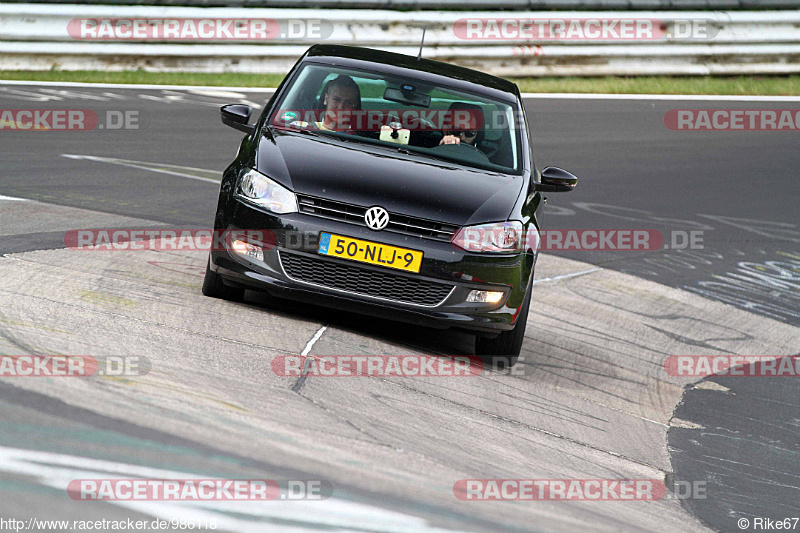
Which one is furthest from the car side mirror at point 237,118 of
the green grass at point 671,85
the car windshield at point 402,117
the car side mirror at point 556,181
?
the green grass at point 671,85

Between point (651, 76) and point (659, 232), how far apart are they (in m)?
8.36

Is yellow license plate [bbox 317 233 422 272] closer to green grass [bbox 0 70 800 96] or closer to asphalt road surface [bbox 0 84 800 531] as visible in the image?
asphalt road surface [bbox 0 84 800 531]

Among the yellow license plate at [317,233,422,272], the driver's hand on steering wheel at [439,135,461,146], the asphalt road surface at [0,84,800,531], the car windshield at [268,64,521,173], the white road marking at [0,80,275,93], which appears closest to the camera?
the asphalt road surface at [0,84,800,531]

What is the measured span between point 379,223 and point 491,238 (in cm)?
65

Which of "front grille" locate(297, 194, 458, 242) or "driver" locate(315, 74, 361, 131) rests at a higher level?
"driver" locate(315, 74, 361, 131)

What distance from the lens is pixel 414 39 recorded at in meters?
17.5

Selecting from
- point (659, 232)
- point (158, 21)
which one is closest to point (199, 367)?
point (659, 232)

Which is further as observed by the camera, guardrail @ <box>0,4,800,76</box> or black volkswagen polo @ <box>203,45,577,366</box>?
guardrail @ <box>0,4,800,76</box>

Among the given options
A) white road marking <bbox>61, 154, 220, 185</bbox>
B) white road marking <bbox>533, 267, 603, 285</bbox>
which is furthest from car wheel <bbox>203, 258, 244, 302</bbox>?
white road marking <bbox>61, 154, 220, 185</bbox>

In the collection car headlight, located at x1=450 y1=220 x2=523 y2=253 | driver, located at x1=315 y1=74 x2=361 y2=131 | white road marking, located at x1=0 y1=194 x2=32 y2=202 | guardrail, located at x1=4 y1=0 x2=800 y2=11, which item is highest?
guardrail, located at x1=4 y1=0 x2=800 y2=11

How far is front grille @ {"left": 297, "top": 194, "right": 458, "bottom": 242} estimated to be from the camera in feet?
19.6

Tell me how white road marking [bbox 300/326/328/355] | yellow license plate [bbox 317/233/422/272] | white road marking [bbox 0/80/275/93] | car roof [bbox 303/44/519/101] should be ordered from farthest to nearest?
white road marking [bbox 0/80/275/93] → car roof [bbox 303/44/519/101] → yellow license plate [bbox 317/233/422/272] → white road marking [bbox 300/326/328/355]

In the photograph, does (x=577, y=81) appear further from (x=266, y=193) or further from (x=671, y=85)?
(x=266, y=193)

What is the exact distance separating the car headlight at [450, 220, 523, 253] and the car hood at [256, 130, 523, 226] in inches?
1.7
